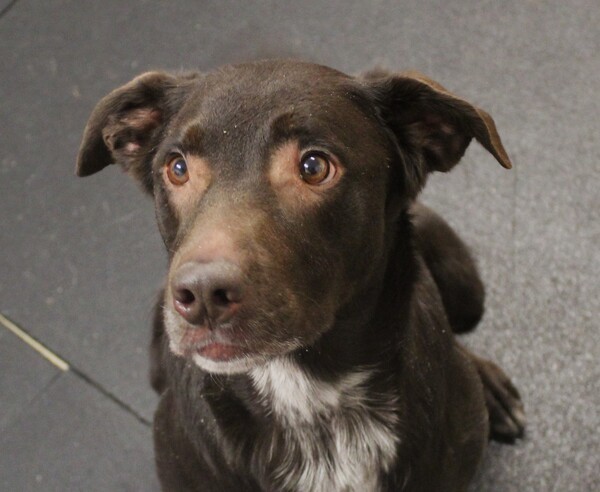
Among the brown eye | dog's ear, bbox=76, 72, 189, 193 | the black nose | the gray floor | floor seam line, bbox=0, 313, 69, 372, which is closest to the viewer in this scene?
the black nose

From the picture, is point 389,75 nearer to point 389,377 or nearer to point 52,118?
point 389,377

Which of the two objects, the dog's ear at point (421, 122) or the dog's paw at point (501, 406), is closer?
the dog's ear at point (421, 122)

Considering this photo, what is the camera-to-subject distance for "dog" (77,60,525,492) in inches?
52.5

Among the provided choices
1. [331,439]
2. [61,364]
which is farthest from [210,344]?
[61,364]

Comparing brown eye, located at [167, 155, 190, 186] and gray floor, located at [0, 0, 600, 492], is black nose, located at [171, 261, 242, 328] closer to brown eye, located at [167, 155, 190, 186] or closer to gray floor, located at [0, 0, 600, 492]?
brown eye, located at [167, 155, 190, 186]

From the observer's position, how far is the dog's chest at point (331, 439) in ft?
5.51

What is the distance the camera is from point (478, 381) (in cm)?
201

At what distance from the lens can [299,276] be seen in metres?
1.37

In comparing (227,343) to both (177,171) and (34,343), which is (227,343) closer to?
(177,171)

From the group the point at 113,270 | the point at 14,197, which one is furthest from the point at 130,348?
the point at 14,197

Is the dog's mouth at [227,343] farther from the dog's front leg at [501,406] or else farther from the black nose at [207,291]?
the dog's front leg at [501,406]

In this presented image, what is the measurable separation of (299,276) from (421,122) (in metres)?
0.42

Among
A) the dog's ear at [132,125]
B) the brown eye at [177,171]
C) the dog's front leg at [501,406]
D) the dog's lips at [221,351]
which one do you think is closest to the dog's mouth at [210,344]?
the dog's lips at [221,351]

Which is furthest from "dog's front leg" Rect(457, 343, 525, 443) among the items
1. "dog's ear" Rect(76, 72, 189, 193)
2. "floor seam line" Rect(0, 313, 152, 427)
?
"dog's ear" Rect(76, 72, 189, 193)
